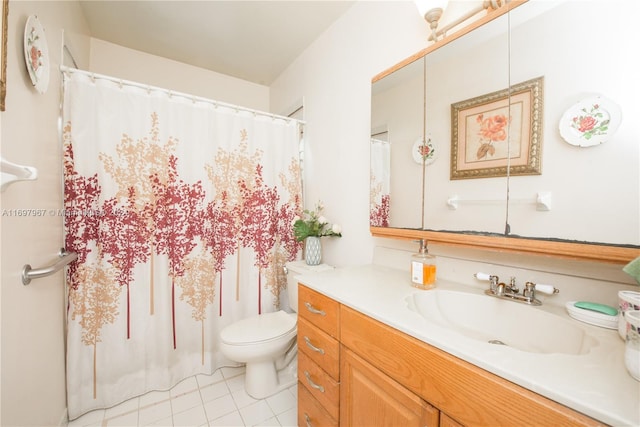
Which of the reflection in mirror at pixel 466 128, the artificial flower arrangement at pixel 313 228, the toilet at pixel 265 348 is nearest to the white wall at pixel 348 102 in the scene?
the artificial flower arrangement at pixel 313 228

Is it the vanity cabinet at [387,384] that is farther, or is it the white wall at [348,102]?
the white wall at [348,102]

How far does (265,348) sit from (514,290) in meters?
1.24

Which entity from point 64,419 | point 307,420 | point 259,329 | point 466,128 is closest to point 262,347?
point 259,329

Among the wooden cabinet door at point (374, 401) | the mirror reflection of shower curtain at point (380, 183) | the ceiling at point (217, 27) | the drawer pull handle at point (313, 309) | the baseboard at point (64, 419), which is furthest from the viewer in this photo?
the ceiling at point (217, 27)

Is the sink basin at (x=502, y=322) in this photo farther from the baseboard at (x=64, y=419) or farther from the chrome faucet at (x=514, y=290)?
the baseboard at (x=64, y=419)

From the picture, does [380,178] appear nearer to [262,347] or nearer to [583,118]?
[583,118]

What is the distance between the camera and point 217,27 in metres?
1.81

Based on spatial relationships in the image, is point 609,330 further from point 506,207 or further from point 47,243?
point 47,243

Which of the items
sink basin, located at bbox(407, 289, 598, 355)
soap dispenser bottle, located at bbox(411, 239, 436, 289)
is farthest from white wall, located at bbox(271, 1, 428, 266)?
sink basin, located at bbox(407, 289, 598, 355)

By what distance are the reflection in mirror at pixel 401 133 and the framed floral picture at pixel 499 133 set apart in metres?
0.19

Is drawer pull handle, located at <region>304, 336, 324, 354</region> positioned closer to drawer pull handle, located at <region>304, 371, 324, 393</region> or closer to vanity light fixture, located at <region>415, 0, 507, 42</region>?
drawer pull handle, located at <region>304, 371, 324, 393</region>

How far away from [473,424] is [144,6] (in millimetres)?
2588

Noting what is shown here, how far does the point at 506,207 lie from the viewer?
90cm

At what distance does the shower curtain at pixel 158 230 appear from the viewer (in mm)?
1364
